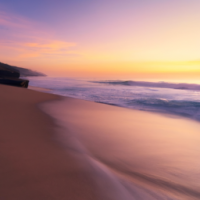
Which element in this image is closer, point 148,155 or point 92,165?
point 92,165

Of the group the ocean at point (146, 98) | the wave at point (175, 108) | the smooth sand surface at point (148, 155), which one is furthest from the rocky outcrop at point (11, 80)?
the smooth sand surface at point (148, 155)

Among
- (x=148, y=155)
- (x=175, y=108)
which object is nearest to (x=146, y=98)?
(x=175, y=108)

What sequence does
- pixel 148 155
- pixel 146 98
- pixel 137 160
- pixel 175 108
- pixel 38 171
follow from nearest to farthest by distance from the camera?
pixel 38 171 → pixel 137 160 → pixel 148 155 → pixel 175 108 → pixel 146 98

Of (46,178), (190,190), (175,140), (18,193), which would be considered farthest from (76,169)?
(175,140)

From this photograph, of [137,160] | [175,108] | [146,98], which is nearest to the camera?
[137,160]

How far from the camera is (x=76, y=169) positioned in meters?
1.49

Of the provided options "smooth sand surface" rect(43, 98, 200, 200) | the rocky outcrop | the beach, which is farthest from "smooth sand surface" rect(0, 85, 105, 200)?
the rocky outcrop

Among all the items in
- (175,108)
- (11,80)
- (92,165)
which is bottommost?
(92,165)

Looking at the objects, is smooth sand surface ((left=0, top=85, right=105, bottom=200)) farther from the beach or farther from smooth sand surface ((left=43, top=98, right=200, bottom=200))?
smooth sand surface ((left=43, top=98, right=200, bottom=200))

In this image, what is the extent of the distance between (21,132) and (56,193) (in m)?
1.29

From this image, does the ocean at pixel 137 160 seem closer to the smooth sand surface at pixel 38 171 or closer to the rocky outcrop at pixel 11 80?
the smooth sand surface at pixel 38 171

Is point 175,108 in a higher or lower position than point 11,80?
lower

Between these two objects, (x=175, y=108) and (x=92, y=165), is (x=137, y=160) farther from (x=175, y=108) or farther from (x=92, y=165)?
(x=175, y=108)

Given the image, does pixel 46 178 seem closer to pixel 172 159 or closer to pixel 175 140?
pixel 172 159
